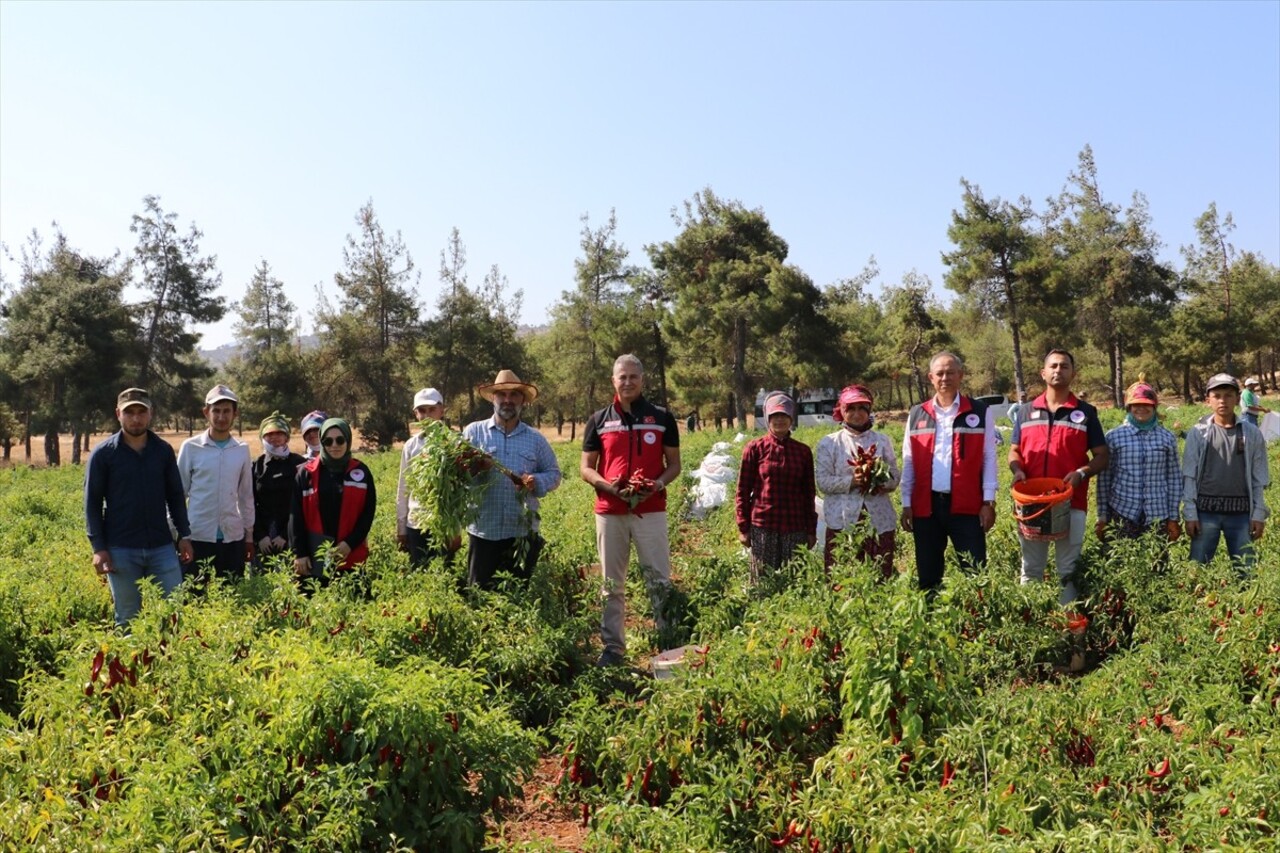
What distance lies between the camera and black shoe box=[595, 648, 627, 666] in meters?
6.06

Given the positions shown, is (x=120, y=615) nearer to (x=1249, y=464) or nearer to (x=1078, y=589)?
(x=1078, y=589)

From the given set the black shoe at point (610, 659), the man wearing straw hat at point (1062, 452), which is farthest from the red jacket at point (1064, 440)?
the black shoe at point (610, 659)

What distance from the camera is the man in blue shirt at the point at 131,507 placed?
588 cm

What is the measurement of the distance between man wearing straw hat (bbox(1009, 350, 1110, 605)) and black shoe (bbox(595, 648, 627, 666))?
262 centimetres

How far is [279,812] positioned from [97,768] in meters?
0.69

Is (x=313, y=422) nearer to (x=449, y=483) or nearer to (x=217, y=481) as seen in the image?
(x=217, y=481)

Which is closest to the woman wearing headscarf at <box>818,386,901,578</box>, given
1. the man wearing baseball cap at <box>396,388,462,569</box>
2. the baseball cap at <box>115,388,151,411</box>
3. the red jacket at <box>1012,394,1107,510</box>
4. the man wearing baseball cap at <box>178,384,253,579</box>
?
the red jacket at <box>1012,394,1107,510</box>

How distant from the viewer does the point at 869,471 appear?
6121 millimetres

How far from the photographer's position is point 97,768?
3473 millimetres

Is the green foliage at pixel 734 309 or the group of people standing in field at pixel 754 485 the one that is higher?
the green foliage at pixel 734 309

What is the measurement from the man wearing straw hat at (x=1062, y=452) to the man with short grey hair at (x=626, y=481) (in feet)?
7.30

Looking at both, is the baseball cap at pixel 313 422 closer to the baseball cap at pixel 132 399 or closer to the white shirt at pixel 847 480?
the baseball cap at pixel 132 399

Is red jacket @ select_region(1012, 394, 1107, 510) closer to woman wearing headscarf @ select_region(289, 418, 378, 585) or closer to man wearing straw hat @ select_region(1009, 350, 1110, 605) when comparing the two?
man wearing straw hat @ select_region(1009, 350, 1110, 605)

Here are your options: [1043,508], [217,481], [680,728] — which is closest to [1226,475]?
[1043,508]
